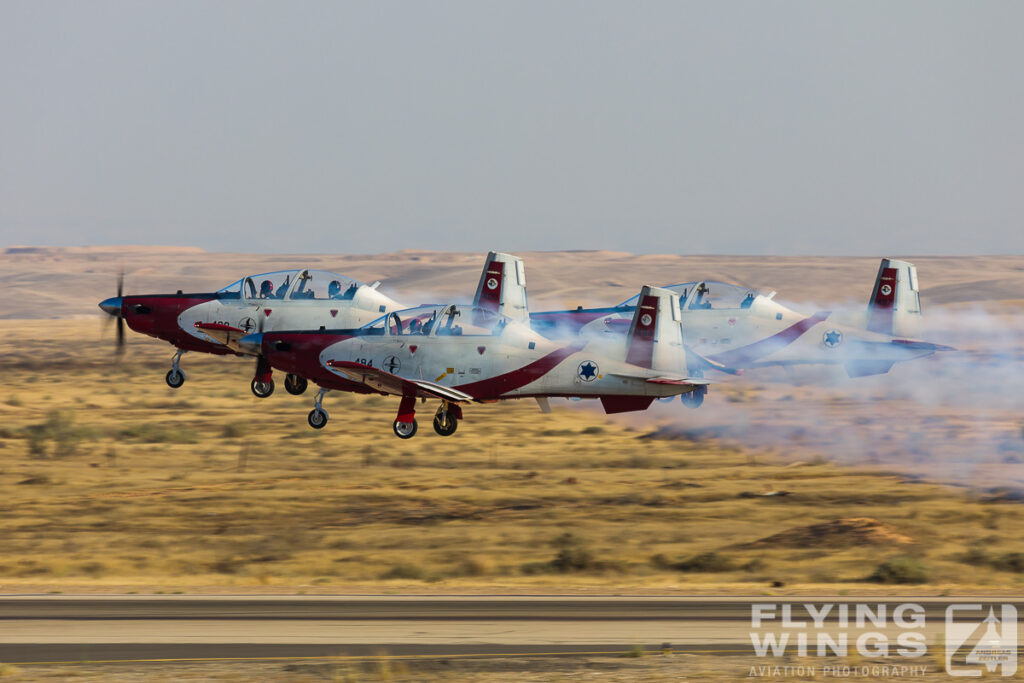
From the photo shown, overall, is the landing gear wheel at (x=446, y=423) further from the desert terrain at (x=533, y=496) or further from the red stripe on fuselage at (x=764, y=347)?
the red stripe on fuselage at (x=764, y=347)

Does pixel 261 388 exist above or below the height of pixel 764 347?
below

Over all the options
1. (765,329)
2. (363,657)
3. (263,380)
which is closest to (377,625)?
(363,657)

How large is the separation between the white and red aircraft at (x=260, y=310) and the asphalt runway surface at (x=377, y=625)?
10710 mm

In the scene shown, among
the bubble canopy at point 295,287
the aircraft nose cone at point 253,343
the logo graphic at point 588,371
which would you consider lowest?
the logo graphic at point 588,371

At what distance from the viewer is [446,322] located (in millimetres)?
33875

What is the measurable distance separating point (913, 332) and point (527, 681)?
28.3 metres

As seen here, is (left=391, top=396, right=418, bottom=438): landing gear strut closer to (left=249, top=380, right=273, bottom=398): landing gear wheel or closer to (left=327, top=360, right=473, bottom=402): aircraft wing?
(left=327, top=360, right=473, bottom=402): aircraft wing

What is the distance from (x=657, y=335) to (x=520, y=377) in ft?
11.8

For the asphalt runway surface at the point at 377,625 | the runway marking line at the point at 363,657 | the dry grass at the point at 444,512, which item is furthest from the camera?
the dry grass at the point at 444,512

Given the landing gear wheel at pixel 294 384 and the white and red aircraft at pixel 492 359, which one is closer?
the white and red aircraft at pixel 492 359

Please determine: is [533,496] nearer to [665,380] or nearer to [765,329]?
[765,329]

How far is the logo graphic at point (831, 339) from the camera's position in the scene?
43875mm

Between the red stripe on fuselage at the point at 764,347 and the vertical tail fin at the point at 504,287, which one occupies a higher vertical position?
the vertical tail fin at the point at 504,287

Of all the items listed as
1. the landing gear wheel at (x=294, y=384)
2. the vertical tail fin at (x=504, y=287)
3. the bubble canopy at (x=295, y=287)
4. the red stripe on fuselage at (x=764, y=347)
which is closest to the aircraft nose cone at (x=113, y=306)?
the bubble canopy at (x=295, y=287)
